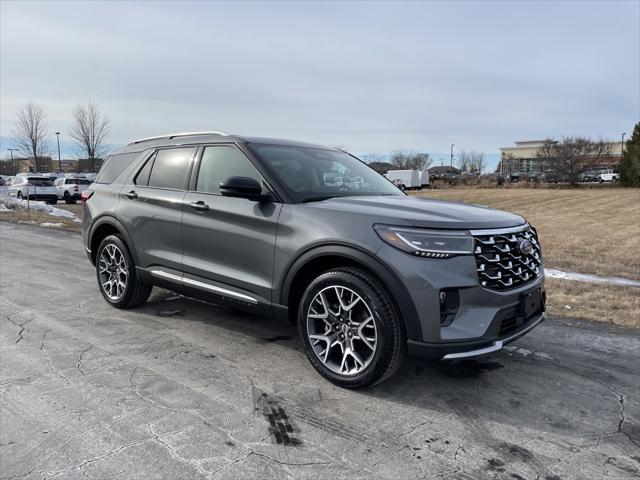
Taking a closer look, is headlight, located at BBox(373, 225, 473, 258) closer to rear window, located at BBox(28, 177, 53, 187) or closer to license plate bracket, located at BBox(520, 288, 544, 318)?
license plate bracket, located at BBox(520, 288, 544, 318)

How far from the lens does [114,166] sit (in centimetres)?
568

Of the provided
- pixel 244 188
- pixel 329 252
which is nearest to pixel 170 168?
pixel 244 188

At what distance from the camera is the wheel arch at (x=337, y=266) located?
3111 mm

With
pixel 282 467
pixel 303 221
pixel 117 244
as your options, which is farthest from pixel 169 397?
pixel 117 244

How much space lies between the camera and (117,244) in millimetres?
5250

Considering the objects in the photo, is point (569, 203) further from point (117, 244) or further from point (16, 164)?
point (16, 164)

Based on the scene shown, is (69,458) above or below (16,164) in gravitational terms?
below

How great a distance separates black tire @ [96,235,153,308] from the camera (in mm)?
5102

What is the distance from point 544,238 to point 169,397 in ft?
39.8

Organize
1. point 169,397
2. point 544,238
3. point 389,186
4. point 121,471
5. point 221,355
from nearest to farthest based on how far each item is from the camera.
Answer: point 121,471 → point 169,397 → point 221,355 → point 389,186 → point 544,238

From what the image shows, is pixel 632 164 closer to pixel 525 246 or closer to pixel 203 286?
pixel 525 246

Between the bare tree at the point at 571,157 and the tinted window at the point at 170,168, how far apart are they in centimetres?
5042

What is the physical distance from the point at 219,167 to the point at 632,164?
47.8 m

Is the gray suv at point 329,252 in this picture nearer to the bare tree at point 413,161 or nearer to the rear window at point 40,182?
the rear window at point 40,182
